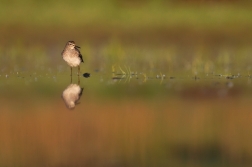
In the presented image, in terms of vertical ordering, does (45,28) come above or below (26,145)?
above

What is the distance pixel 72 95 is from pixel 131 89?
1.31m

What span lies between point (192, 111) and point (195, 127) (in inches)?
57.9

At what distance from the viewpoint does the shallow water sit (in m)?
8.02

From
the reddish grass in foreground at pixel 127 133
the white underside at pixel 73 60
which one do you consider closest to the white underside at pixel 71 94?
the reddish grass in foreground at pixel 127 133

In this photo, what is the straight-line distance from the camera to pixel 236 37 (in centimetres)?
2620

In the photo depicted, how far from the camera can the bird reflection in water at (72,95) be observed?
1200 cm

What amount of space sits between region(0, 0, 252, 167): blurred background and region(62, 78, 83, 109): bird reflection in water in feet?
0.40

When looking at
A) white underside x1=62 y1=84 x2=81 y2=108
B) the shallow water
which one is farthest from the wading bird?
white underside x1=62 y1=84 x2=81 y2=108

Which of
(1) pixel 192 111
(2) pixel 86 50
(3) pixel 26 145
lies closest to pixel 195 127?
(1) pixel 192 111

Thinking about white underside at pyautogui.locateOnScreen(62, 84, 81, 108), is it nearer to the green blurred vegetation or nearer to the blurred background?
the blurred background

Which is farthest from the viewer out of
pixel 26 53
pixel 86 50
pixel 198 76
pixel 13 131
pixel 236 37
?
pixel 236 37

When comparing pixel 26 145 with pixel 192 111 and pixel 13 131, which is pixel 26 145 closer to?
pixel 13 131

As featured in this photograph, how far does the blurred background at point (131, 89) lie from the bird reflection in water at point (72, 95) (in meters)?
0.12

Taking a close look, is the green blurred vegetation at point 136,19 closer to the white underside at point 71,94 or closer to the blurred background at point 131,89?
the blurred background at point 131,89
